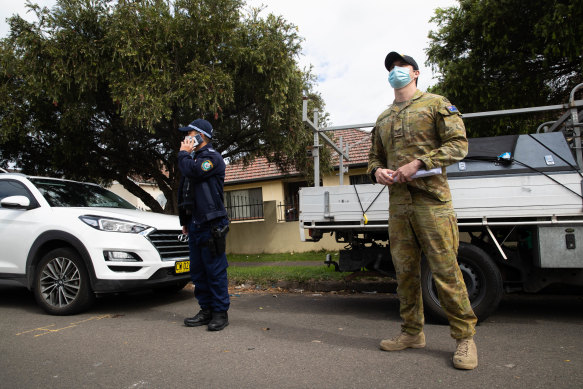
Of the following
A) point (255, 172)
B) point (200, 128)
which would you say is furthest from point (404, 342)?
point (255, 172)

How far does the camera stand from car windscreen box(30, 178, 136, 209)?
5.37 meters

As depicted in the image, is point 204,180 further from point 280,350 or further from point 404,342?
point 404,342

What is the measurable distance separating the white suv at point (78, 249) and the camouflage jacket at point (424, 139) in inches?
117

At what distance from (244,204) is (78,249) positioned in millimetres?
11424

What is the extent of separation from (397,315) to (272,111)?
20.1 feet

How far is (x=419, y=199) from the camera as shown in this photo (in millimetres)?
3061

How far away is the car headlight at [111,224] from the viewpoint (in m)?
A: 4.79

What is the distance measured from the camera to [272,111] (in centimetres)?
953

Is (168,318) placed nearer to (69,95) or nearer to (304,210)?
(304,210)

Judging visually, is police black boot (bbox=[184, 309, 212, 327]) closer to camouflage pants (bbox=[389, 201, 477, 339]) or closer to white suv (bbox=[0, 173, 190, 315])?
white suv (bbox=[0, 173, 190, 315])

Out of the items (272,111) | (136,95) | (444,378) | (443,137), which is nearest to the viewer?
(444,378)

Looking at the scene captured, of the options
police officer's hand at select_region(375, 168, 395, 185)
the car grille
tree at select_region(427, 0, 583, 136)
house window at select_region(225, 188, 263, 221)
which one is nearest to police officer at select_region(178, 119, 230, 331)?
the car grille

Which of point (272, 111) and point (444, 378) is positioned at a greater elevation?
point (272, 111)

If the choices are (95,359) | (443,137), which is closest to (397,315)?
(443,137)
